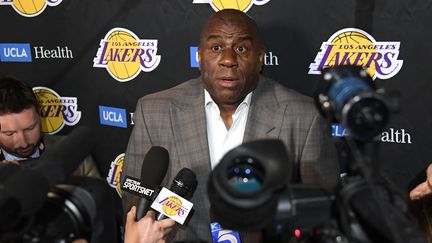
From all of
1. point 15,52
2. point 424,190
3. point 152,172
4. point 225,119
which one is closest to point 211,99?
point 225,119

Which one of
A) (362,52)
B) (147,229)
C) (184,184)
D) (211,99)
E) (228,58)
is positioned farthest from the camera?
(362,52)

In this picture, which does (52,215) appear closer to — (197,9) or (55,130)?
(197,9)

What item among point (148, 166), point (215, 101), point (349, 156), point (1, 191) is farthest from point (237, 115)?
point (1, 191)

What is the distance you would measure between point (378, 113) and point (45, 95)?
205 centimetres

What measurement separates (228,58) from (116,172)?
39.7 inches

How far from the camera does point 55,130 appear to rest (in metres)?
2.50

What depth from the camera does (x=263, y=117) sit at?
5.67ft

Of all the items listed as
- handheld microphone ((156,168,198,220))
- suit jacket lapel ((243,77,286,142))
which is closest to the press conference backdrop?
suit jacket lapel ((243,77,286,142))

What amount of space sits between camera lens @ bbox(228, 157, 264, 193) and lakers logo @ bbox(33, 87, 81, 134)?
5.90ft

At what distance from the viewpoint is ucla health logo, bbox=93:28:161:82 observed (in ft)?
7.22

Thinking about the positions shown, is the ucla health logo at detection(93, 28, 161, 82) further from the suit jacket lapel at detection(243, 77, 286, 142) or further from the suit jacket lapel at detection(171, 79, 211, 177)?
the suit jacket lapel at detection(243, 77, 286, 142)

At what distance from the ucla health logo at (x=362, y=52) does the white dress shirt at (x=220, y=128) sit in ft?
1.22

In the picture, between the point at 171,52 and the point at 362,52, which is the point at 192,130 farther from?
the point at 362,52

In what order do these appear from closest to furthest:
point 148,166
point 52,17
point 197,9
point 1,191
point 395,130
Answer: point 1,191 < point 148,166 < point 395,130 < point 197,9 < point 52,17
